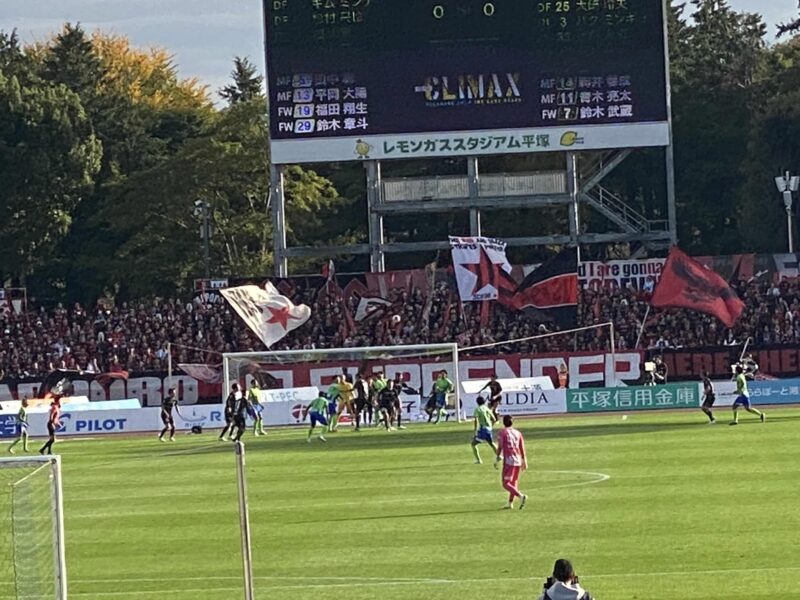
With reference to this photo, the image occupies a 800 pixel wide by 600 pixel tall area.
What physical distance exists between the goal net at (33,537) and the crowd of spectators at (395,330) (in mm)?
→ 29214

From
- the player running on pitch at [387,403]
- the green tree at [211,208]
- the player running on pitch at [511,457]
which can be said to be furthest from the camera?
the green tree at [211,208]

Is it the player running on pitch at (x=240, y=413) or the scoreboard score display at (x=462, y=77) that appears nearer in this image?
the player running on pitch at (x=240, y=413)

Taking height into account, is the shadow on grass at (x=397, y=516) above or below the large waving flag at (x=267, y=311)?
below

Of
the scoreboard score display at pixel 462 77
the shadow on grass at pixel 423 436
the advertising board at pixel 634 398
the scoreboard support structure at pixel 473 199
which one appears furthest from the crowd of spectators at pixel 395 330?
the shadow on grass at pixel 423 436

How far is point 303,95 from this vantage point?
55.7 metres

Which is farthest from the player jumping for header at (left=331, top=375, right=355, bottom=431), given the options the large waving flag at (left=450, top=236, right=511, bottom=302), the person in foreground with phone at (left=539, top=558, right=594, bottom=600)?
the person in foreground with phone at (left=539, top=558, right=594, bottom=600)

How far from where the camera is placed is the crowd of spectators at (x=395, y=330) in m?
58.2

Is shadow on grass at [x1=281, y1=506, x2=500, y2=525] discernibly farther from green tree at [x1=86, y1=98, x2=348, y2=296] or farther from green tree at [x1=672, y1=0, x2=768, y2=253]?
green tree at [x1=672, y1=0, x2=768, y2=253]

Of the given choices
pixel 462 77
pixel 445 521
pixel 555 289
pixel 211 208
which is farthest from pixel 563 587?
pixel 211 208

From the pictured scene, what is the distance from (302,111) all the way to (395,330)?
9.15 metres

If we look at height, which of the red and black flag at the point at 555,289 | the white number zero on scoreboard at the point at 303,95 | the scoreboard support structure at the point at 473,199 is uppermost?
the white number zero on scoreboard at the point at 303,95

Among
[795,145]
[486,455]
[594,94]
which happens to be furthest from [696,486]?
[795,145]

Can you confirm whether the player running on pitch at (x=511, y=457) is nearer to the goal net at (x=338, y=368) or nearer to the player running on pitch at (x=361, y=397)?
the player running on pitch at (x=361, y=397)

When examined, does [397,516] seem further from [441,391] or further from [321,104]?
[321,104]
